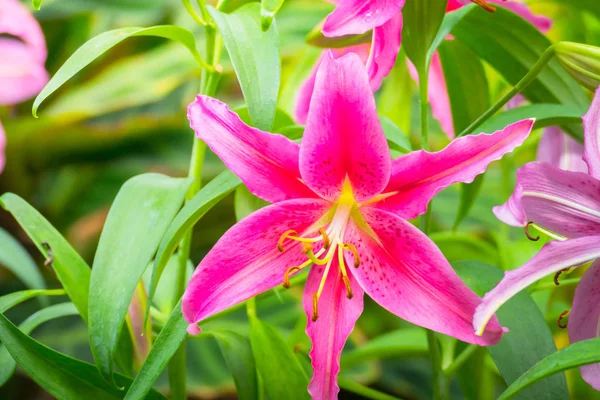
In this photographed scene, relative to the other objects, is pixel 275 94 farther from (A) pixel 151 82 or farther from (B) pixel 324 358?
(A) pixel 151 82

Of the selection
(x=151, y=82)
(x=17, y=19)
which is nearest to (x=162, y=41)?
(x=151, y=82)

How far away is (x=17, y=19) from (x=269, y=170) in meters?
0.43

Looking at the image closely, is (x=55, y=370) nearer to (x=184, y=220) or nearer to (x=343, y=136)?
(x=184, y=220)

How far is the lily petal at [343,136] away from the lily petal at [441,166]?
0.01 meters

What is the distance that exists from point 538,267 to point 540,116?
0.16m

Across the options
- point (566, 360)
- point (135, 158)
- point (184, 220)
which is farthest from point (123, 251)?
point (135, 158)

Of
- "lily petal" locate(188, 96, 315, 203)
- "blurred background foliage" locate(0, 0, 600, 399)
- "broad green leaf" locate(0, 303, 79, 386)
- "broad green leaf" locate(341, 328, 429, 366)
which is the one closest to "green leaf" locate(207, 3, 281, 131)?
"lily petal" locate(188, 96, 315, 203)

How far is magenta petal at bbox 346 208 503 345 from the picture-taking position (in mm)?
373

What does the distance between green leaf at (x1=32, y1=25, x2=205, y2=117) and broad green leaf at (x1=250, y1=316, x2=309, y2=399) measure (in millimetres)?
205

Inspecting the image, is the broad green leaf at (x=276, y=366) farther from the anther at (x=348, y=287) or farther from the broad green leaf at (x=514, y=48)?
the broad green leaf at (x=514, y=48)

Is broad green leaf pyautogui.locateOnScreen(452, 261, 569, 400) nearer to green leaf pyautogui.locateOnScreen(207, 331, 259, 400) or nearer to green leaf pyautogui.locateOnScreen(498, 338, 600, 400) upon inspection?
green leaf pyautogui.locateOnScreen(498, 338, 600, 400)

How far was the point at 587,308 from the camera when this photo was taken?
1.37 feet

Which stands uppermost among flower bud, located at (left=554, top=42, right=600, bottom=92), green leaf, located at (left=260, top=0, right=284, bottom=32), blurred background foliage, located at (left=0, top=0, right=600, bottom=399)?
green leaf, located at (left=260, top=0, right=284, bottom=32)

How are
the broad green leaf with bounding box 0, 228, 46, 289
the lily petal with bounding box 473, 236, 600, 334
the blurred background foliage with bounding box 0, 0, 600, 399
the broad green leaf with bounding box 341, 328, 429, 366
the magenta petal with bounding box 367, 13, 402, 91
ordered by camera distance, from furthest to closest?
the blurred background foliage with bounding box 0, 0, 600, 399, the broad green leaf with bounding box 341, 328, 429, 366, the broad green leaf with bounding box 0, 228, 46, 289, the magenta petal with bounding box 367, 13, 402, 91, the lily petal with bounding box 473, 236, 600, 334
